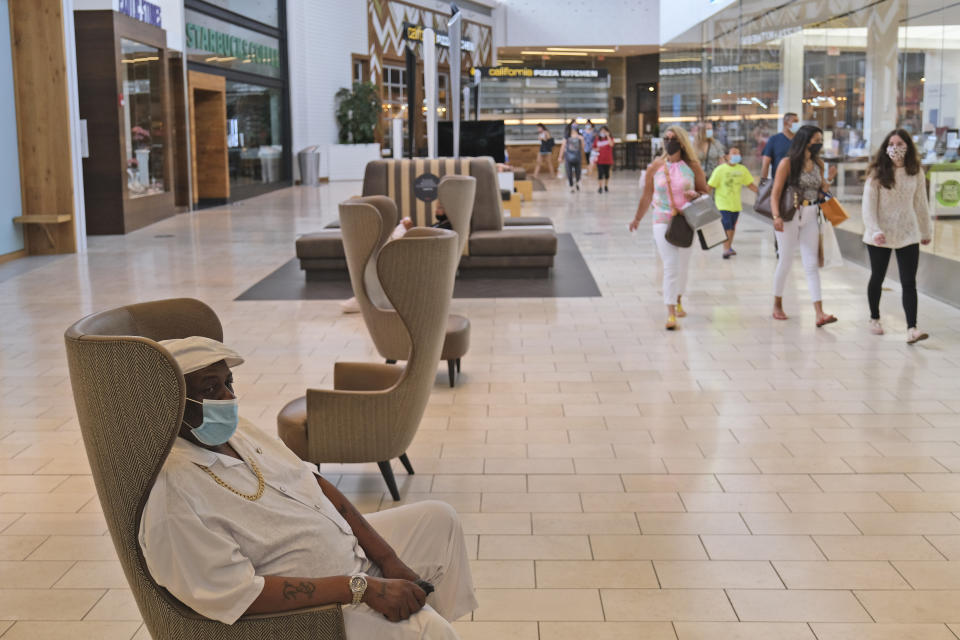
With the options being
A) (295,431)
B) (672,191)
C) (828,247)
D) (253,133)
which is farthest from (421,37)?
(295,431)

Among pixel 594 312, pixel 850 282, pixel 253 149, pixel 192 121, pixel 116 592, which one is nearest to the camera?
pixel 116 592

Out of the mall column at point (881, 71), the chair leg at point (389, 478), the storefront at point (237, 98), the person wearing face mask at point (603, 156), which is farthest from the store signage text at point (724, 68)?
the chair leg at point (389, 478)

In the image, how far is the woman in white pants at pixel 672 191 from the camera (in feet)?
24.5

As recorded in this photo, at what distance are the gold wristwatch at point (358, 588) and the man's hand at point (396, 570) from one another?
230 mm

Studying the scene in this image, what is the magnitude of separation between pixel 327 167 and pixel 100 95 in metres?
12.1

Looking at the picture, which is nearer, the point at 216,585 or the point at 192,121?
the point at 216,585

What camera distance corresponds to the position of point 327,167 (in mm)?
26516

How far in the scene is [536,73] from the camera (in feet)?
110

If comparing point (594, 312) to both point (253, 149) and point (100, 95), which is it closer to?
point (100, 95)

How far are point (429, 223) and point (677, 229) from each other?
3279 mm

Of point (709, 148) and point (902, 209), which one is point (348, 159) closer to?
point (709, 148)

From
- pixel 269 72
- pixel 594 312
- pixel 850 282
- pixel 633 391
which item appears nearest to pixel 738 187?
pixel 850 282

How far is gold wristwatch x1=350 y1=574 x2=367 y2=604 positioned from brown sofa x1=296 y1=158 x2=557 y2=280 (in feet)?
25.2

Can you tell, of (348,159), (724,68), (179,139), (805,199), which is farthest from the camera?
(348,159)
